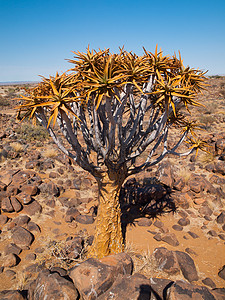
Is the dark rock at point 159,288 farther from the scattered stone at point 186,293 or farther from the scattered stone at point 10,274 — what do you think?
the scattered stone at point 10,274

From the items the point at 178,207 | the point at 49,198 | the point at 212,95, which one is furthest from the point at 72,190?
the point at 212,95

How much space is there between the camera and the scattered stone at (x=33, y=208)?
576 centimetres

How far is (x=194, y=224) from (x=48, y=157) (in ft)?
22.1

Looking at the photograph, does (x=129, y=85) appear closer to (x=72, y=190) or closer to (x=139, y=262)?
(x=139, y=262)

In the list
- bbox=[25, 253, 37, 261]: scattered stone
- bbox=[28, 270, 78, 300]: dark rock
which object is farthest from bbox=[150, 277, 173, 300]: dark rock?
bbox=[25, 253, 37, 261]: scattered stone

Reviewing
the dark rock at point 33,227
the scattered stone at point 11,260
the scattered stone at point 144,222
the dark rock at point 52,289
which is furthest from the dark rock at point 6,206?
the scattered stone at point 144,222

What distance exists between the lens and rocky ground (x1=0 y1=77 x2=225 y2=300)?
3084mm

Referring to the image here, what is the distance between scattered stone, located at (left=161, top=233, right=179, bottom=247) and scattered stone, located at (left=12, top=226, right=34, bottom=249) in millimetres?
3189

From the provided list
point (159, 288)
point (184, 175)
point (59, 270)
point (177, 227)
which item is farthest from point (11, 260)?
point (184, 175)

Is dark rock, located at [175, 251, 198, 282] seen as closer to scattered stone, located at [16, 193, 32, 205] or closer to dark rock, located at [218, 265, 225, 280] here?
dark rock, located at [218, 265, 225, 280]

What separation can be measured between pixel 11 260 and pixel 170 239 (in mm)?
3527

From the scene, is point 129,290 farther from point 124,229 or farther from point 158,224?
→ point 158,224

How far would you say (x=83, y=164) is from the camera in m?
3.70

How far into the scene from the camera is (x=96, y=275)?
314 centimetres
